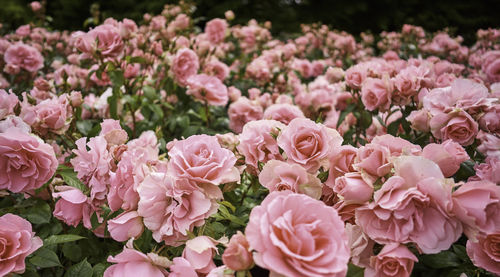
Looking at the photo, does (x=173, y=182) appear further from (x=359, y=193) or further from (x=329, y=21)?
(x=329, y=21)

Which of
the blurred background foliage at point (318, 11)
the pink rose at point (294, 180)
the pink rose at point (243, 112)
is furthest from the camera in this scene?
the blurred background foliage at point (318, 11)

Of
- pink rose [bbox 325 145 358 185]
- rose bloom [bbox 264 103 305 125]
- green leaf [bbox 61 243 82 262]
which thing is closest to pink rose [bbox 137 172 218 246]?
pink rose [bbox 325 145 358 185]

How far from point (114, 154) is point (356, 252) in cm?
69

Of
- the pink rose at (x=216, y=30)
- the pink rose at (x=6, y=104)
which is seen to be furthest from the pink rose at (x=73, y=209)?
the pink rose at (x=216, y=30)

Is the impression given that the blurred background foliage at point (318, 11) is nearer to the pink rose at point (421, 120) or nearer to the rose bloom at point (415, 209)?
the pink rose at point (421, 120)

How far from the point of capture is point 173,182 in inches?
33.1

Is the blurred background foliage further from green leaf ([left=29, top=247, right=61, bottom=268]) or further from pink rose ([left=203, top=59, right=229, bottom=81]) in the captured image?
green leaf ([left=29, top=247, right=61, bottom=268])

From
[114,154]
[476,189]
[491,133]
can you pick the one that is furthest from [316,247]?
[491,133]

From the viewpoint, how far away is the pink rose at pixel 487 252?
0.76 m

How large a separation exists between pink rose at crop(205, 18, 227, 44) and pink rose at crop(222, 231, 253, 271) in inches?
103

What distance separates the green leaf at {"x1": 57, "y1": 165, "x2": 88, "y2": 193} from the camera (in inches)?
42.0

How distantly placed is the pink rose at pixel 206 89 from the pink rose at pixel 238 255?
4.12ft

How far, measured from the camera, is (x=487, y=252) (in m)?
0.77

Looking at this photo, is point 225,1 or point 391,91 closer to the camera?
point 391,91
